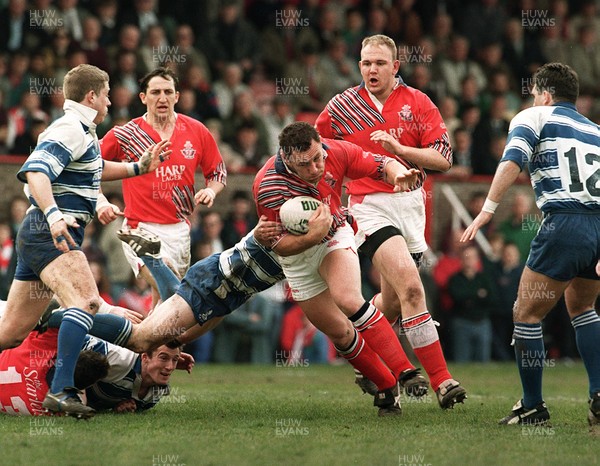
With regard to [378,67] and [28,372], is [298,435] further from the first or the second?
[378,67]

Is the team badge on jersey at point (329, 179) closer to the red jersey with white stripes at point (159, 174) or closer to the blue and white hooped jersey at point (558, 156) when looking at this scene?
the blue and white hooped jersey at point (558, 156)

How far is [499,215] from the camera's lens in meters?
16.8

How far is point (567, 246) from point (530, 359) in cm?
84

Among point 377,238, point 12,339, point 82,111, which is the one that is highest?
point 82,111

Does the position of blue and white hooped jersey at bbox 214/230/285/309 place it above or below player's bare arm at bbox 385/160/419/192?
below

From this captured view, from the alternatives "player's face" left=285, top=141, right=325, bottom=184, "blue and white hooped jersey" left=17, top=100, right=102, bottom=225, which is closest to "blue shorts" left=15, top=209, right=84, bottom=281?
"blue and white hooped jersey" left=17, top=100, right=102, bottom=225

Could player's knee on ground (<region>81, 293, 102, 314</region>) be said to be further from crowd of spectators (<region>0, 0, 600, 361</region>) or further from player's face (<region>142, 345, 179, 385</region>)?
crowd of spectators (<region>0, 0, 600, 361</region>)

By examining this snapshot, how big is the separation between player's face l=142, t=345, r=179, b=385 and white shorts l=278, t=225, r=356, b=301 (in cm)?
108

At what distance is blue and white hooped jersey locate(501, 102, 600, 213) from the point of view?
7.77 metres

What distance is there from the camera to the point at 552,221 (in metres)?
7.80

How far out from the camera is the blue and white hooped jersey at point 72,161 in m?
7.78

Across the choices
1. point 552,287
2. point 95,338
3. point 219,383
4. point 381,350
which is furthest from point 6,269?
point 552,287

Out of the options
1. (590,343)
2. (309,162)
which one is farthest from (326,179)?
(590,343)

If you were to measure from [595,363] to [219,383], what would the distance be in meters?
4.74
